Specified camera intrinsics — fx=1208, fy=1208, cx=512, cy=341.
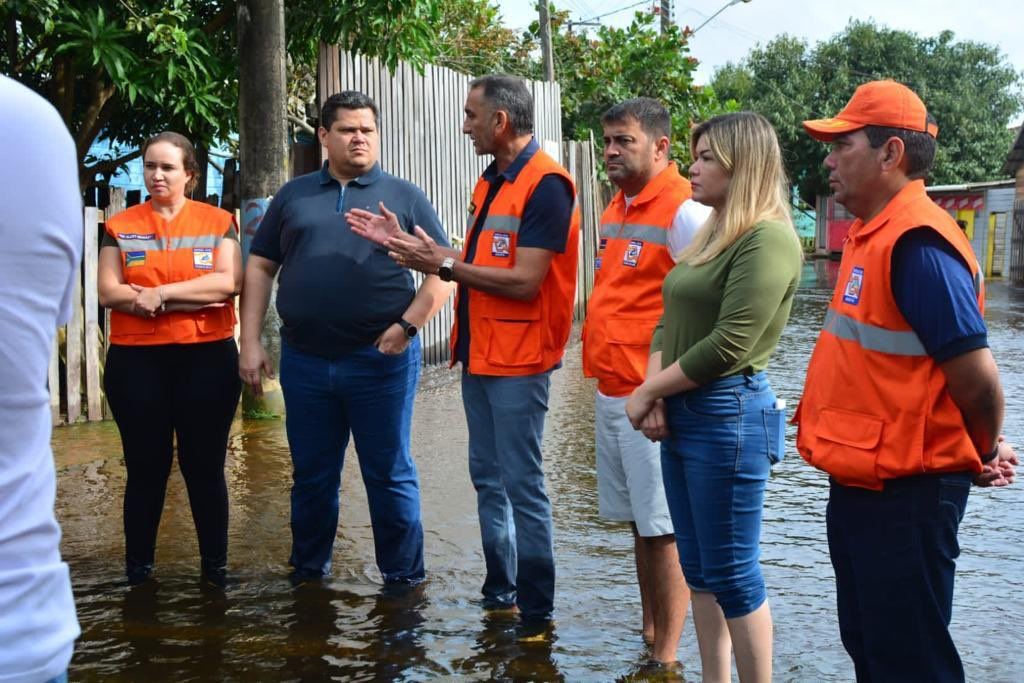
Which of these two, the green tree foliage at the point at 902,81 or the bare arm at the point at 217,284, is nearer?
the bare arm at the point at 217,284

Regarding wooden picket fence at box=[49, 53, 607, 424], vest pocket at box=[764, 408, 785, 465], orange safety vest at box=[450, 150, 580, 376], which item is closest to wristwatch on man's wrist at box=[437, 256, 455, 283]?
orange safety vest at box=[450, 150, 580, 376]

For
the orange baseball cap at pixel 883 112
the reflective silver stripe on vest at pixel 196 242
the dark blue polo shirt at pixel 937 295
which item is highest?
the orange baseball cap at pixel 883 112

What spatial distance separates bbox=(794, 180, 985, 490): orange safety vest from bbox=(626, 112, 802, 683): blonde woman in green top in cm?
35

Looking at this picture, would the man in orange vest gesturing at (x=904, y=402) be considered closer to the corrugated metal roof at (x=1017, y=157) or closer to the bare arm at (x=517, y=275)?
the bare arm at (x=517, y=275)

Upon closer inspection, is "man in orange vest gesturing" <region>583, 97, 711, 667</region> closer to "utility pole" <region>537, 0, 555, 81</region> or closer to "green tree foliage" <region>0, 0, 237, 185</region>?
"green tree foliage" <region>0, 0, 237, 185</region>

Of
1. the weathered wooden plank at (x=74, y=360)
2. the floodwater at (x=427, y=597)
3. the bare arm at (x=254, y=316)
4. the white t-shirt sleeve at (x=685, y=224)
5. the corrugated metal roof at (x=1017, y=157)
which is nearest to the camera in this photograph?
the white t-shirt sleeve at (x=685, y=224)

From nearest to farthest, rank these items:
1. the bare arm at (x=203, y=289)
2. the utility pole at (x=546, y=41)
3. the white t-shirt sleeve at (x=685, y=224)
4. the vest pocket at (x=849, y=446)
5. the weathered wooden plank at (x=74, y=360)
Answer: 1. the vest pocket at (x=849, y=446)
2. the white t-shirt sleeve at (x=685, y=224)
3. the bare arm at (x=203, y=289)
4. the weathered wooden plank at (x=74, y=360)
5. the utility pole at (x=546, y=41)

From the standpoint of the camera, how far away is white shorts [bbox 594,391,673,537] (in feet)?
13.5

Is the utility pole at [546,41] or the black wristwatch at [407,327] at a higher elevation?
the utility pole at [546,41]

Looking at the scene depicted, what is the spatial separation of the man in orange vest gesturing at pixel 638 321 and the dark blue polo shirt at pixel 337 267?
3.38 feet

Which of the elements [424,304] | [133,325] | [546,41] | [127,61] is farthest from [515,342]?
[546,41]

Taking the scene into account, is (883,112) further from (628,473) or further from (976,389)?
(628,473)

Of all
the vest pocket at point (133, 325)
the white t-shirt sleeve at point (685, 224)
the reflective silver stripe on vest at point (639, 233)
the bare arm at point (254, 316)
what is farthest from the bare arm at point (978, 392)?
the vest pocket at point (133, 325)

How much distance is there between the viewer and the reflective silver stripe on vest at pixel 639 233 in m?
4.10
